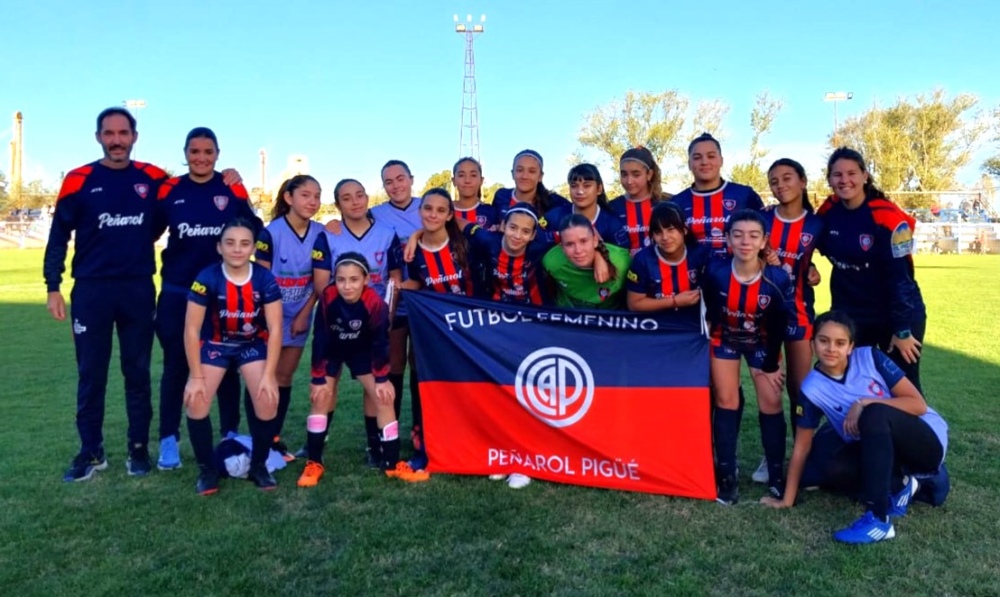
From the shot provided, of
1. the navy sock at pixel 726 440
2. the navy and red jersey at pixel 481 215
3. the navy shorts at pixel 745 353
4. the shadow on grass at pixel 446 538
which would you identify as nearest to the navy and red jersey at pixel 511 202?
the navy and red jersey at pixel 481 215

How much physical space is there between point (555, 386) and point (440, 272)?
1.13 meters

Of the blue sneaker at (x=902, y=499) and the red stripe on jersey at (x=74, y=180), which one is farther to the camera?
the red stripe on jersey at (x=74, y=180)

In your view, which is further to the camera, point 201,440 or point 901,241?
point 201,440

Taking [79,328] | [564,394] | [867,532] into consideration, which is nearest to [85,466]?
[79,328]

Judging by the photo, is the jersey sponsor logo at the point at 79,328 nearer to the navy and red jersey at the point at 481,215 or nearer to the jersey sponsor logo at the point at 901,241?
the navy and red jersey at the point at 481,215

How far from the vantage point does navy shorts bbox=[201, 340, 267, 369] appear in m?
4.61

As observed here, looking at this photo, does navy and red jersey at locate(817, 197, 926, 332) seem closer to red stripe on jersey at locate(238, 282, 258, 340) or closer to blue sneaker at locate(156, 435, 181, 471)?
red stripe on jersey at locate(238, 282, 258, 340)

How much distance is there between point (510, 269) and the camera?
4824 millimetres

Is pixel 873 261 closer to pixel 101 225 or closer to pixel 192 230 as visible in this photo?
pixel 192 230

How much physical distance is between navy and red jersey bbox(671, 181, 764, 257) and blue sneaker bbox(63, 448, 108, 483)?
4.24 m

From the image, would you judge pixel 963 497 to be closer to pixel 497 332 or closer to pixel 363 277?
pixel 497 332

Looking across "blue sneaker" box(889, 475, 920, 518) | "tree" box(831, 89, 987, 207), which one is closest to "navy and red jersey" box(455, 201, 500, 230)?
"blue sneaker" box(889, 475, 920, 518)

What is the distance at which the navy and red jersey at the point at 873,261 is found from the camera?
4328mm

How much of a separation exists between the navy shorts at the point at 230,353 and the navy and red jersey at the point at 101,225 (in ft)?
2.64
